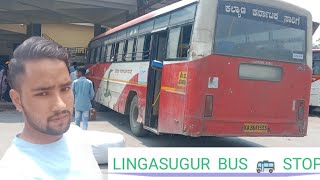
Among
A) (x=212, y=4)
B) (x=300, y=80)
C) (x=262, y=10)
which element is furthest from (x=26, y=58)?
(x=300, y=80)

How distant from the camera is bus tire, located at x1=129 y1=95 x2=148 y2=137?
29.3ft

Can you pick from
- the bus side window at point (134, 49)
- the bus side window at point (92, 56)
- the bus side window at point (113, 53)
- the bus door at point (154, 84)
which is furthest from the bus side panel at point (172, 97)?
the bus side window at point (92, 56)

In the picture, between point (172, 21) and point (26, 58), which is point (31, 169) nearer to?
point (26, 58)

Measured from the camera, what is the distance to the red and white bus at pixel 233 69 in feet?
21.2

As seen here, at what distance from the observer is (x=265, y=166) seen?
4398mm

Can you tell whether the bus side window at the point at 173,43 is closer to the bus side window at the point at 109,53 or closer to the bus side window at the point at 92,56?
the bus side window at the point at 109,53

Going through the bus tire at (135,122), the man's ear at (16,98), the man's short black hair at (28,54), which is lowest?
the bus tire at (135,122)

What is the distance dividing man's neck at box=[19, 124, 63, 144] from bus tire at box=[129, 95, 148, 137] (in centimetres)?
762

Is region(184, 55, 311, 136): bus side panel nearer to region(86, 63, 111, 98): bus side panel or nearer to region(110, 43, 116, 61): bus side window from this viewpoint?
region(110, 43, 116, 61): bus side window

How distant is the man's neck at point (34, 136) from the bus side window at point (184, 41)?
550 centimetres

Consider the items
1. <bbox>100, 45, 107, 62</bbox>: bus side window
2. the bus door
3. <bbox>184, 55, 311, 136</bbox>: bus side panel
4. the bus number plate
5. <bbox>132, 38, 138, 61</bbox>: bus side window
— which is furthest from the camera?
<bbox>100, 45, 107, 62</bbox>: bus side window

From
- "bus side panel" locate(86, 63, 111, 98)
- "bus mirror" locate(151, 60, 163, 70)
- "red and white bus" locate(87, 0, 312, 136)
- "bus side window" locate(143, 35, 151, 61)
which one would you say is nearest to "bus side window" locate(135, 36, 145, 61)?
"bus side window" locate(143, 35, 151, 61)

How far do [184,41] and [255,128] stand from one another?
210cm

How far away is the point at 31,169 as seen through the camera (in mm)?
1227
